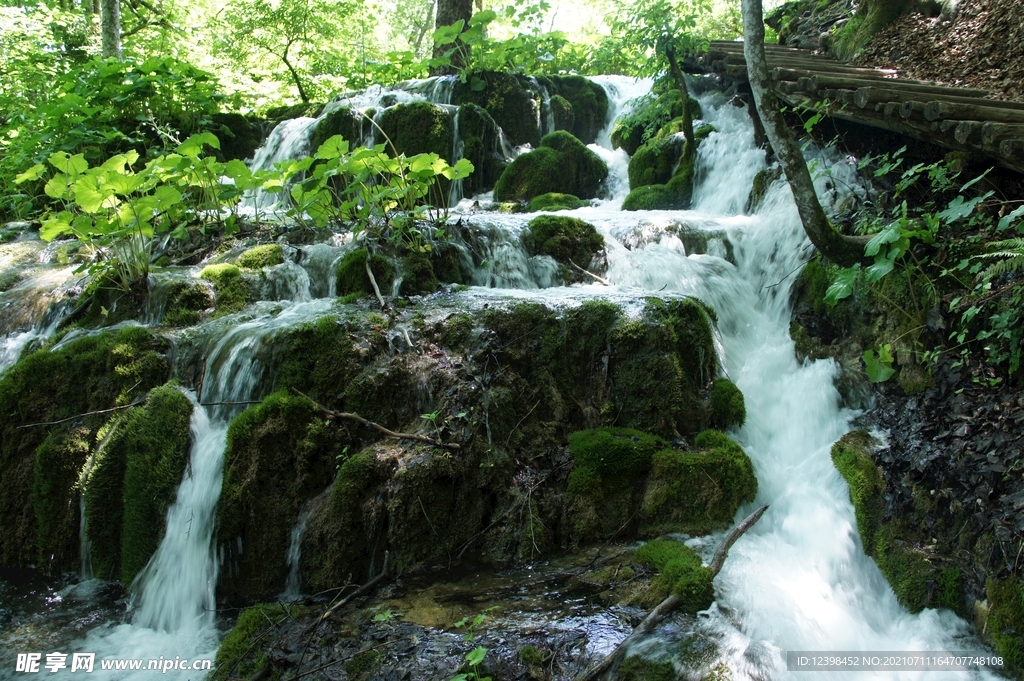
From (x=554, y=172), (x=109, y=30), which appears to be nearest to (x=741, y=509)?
(x=554, y=172)

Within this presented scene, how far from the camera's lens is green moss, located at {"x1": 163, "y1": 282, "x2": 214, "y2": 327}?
5.31m

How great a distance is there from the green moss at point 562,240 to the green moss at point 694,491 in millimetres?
2828

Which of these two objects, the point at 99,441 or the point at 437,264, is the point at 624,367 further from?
the point at 99,441

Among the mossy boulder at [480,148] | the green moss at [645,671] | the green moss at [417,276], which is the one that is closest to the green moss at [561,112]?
the mossy boulder at [480,148]

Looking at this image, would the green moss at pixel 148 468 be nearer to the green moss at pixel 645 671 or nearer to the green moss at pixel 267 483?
the green moss at pixel 267 483

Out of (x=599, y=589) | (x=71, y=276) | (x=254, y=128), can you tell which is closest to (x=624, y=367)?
(x=599, y=589)

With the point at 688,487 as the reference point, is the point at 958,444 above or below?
above

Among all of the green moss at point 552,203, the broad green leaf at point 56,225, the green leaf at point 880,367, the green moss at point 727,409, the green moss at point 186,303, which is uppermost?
the green moss at point 552,203

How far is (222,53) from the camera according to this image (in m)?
14.9

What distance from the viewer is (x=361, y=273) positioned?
552 cm

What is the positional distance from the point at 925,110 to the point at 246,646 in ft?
19.2

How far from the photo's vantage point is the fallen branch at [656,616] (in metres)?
2.96

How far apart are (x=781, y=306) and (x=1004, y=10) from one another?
15.8 feet

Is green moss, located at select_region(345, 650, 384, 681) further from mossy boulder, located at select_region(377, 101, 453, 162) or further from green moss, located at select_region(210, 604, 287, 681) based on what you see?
mossy boulder, located at select_region(377, 101, 453, 162)
